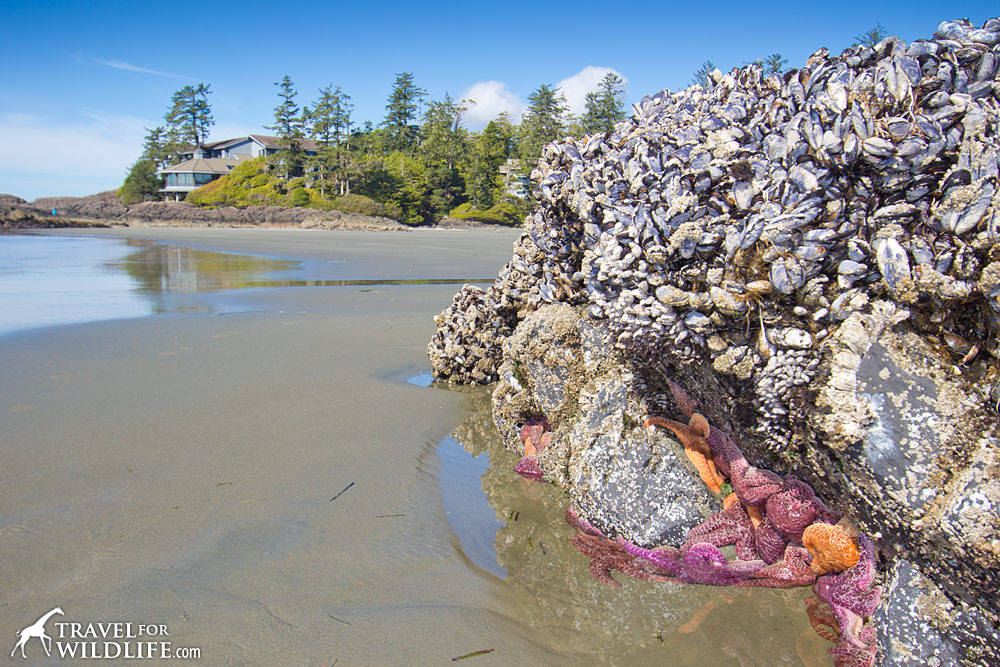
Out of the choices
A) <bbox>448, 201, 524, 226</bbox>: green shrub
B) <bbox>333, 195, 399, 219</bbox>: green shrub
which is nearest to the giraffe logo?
<bbox>448, 201, 524, 226</bbox>: green shrub

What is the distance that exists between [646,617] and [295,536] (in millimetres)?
1637

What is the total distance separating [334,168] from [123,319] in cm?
5138

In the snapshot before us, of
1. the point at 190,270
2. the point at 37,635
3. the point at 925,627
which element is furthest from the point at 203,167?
the point at 925,627

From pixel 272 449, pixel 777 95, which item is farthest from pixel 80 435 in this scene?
pixel 777 95

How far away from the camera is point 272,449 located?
400 cm

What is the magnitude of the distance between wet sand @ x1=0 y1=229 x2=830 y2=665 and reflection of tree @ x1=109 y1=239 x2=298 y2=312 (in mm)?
5370

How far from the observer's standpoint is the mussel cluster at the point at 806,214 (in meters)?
2.00

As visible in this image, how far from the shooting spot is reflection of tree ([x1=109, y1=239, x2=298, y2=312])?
1216cm

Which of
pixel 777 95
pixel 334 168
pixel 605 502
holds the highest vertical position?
pixel 334 168

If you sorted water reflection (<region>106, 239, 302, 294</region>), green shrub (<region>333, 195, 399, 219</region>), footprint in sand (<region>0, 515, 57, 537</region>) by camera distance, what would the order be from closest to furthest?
footprint in sand (<region>0, 515, 57, 537</region>) → water reflection (<region>106, 239, 302, 294</region>) → green shrub (<region>333, 195, 399, 219</region>)

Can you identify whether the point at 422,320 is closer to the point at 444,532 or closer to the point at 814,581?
the point at 444,532

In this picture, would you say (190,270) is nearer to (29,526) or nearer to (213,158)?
(29,526)

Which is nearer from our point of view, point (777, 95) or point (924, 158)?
point (924, 158)

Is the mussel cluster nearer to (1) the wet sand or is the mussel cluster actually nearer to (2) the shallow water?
(1) the wet sand
